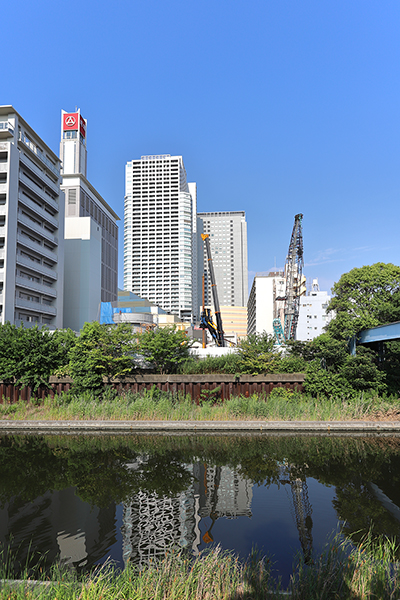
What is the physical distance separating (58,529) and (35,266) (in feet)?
188

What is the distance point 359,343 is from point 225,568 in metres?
18.3

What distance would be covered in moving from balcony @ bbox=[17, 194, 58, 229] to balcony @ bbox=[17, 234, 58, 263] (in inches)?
178

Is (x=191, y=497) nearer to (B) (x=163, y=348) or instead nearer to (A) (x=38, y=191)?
(B) (x=163, y=348)

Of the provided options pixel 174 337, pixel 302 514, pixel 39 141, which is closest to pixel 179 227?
pixel 39 141

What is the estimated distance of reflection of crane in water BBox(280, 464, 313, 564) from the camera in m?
6.61

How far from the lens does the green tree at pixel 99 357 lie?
19.9m

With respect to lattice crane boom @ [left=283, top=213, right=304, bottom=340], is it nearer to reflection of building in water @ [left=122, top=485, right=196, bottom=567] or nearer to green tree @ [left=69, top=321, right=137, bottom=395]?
green tree @ [left=69, top=321, right=137, bottom=395]

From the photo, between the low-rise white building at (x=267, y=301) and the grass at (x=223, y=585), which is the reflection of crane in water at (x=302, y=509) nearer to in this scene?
the grass at (x=223, y=585)

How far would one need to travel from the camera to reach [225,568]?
513 cm

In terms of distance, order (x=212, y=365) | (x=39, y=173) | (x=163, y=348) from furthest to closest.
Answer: (x=39, y=173) < (x=212, y=365) < (x=163, y=348)

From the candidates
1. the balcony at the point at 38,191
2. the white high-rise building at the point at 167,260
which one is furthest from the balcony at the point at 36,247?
the white high-rise building at the point at 167,260

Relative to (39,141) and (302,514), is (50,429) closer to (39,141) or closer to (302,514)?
(302,514)

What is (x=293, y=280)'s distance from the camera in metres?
103

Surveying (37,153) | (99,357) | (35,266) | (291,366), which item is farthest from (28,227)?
(291,366)
